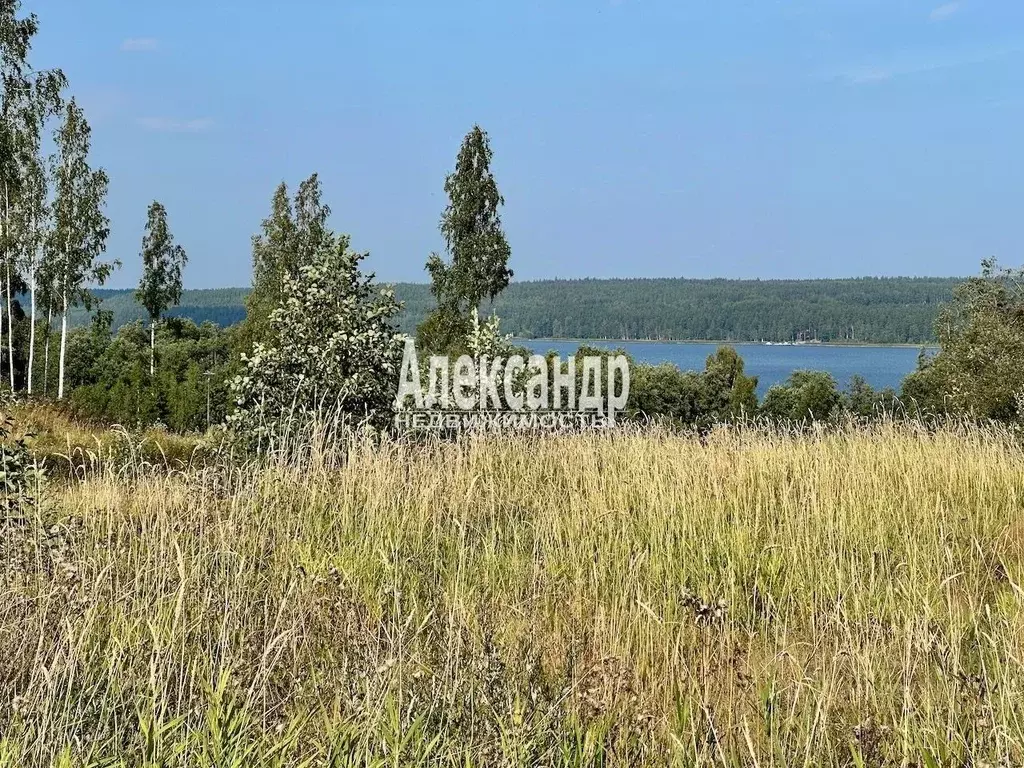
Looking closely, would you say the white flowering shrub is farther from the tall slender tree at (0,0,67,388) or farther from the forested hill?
the forested hill

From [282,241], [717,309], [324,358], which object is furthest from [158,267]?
[717,309]

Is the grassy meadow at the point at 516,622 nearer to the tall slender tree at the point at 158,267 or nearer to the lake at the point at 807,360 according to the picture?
the tall slender tree at the point at 158,267

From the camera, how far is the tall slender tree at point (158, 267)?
169 ft

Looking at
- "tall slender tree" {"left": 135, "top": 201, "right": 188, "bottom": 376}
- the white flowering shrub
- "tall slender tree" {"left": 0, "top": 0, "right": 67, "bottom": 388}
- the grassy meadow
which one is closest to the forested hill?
"tall slender tree" {"left": 135, "top": 201, "right": 188, "bottom": 376}

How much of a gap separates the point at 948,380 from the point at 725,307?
149496mm

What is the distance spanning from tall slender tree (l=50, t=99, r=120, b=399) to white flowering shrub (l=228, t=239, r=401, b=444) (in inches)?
1231

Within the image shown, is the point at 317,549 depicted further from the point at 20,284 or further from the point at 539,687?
the point at 20,284

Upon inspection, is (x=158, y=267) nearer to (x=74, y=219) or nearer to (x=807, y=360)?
(x=74, y=219)

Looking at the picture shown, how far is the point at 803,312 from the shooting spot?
171 metres

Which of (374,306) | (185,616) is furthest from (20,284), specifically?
(185,616)

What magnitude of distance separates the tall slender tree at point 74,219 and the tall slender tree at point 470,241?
14309mm

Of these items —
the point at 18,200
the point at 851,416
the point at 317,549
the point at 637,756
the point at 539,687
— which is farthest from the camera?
the point at 18,200

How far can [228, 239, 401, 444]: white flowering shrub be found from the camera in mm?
8812

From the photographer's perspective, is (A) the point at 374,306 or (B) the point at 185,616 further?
(A) the point at 374,306
